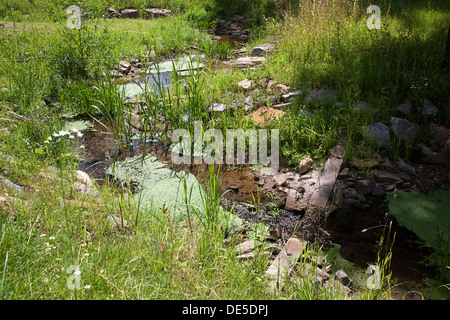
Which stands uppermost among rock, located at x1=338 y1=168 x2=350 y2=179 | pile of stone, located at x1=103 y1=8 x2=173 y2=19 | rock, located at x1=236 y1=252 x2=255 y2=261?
pile of stone, located at x1=103 y1=8 x2=173 y2=19

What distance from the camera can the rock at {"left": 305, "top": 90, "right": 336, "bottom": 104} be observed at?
162 inches

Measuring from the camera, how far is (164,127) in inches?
159

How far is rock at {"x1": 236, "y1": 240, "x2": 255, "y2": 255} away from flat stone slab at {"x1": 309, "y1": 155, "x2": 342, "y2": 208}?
880 mm

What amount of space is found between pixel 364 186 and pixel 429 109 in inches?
54.6

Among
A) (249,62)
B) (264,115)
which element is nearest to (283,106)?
(264,115)

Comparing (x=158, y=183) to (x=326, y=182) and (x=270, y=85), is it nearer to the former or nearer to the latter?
(x=326, y=182)

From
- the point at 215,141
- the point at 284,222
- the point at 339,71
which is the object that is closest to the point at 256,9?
the point at 339,71

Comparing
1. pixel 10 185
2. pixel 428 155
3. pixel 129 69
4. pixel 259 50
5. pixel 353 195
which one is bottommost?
pixel 353 195

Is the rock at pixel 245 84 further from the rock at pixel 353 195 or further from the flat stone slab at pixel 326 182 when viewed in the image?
the rock at pixel 353 195

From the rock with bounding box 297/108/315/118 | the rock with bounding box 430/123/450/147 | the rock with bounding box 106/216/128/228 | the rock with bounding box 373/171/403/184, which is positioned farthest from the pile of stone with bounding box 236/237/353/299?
the rock with bounding box 430/123/450/147

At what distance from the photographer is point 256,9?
974cm

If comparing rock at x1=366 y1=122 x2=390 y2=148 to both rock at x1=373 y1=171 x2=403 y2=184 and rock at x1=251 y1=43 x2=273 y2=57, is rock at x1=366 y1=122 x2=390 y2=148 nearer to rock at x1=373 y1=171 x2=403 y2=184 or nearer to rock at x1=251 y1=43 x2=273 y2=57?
rock at x1=373 y1=171 x2=403 y2=184

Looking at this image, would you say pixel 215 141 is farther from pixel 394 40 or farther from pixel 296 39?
pixel 394 40

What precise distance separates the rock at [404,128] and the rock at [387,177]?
530 mm
